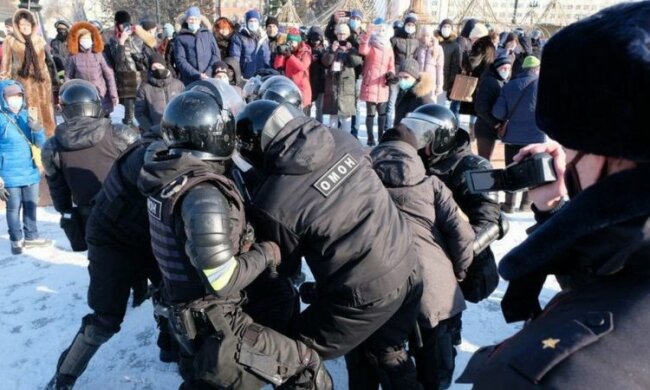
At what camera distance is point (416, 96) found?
5895 millimetres

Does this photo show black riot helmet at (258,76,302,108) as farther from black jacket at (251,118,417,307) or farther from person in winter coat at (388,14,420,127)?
person in winter coat at (388,14,420,127)

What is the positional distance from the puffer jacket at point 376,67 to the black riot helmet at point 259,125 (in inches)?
229

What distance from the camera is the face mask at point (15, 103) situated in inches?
172

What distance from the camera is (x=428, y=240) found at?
8.61 ft

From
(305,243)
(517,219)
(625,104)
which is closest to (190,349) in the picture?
(305,243)

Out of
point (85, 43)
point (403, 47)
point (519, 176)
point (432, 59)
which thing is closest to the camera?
point (519, 176)

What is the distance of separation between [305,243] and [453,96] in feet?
20.3

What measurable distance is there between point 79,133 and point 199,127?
1648 mm

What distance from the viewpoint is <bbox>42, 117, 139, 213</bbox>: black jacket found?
3.38 m

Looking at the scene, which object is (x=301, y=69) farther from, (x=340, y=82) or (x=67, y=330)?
(x=67, y=330)

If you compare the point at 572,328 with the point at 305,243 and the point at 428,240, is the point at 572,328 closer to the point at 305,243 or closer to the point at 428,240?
the point at 305,243

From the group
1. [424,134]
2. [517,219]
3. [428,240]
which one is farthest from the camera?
[517,219]

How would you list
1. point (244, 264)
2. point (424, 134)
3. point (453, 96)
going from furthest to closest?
point (453, 96)
point (424, 134)
point (244, 264)

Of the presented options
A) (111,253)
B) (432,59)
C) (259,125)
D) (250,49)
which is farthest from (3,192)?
(432,59)
